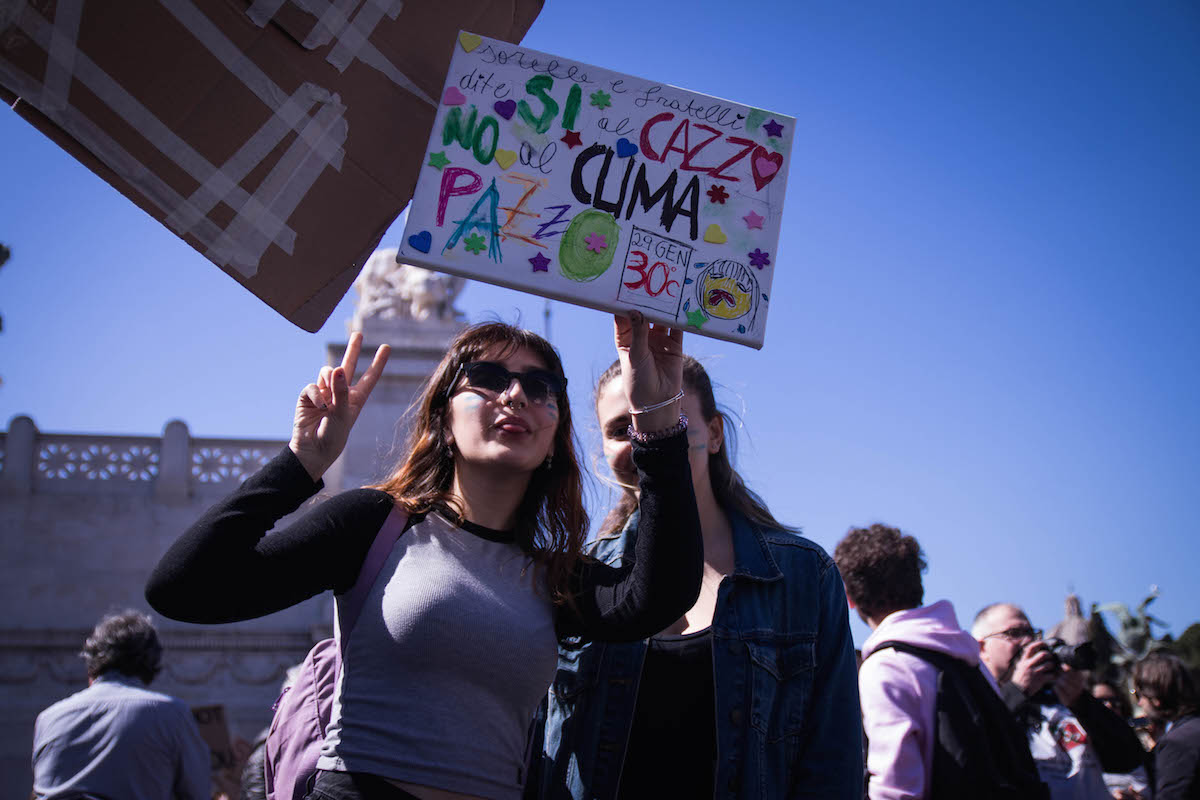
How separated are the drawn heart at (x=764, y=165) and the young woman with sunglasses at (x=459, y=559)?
18.2 inches

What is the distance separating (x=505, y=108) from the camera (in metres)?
2.62

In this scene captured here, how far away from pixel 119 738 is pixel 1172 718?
4.62 meters

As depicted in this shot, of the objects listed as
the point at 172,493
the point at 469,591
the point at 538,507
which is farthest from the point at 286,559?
the point at 172,493

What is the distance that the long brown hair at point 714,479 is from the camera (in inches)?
127

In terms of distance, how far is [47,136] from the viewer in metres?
2.36

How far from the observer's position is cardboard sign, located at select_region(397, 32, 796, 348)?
8.30ft

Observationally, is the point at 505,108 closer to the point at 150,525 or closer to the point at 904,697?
the point at 904,697

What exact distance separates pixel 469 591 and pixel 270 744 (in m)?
0.62

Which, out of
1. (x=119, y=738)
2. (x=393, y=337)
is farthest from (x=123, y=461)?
(x=119, y=738)

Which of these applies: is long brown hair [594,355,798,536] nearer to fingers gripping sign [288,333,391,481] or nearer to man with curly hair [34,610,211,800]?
fingers gripping sign [288,333,391,481]

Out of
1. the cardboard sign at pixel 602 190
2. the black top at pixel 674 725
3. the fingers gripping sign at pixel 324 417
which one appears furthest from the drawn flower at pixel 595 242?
the black top at pixel 674 725

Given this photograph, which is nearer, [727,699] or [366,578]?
[366,578]

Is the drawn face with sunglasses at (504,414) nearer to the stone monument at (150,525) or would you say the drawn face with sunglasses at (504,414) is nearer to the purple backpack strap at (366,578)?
the purple backpack strap at (366,578)

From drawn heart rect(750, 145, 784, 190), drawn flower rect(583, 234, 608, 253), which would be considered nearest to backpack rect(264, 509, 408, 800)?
drawn flower rect(583, 234, 608, 253)
